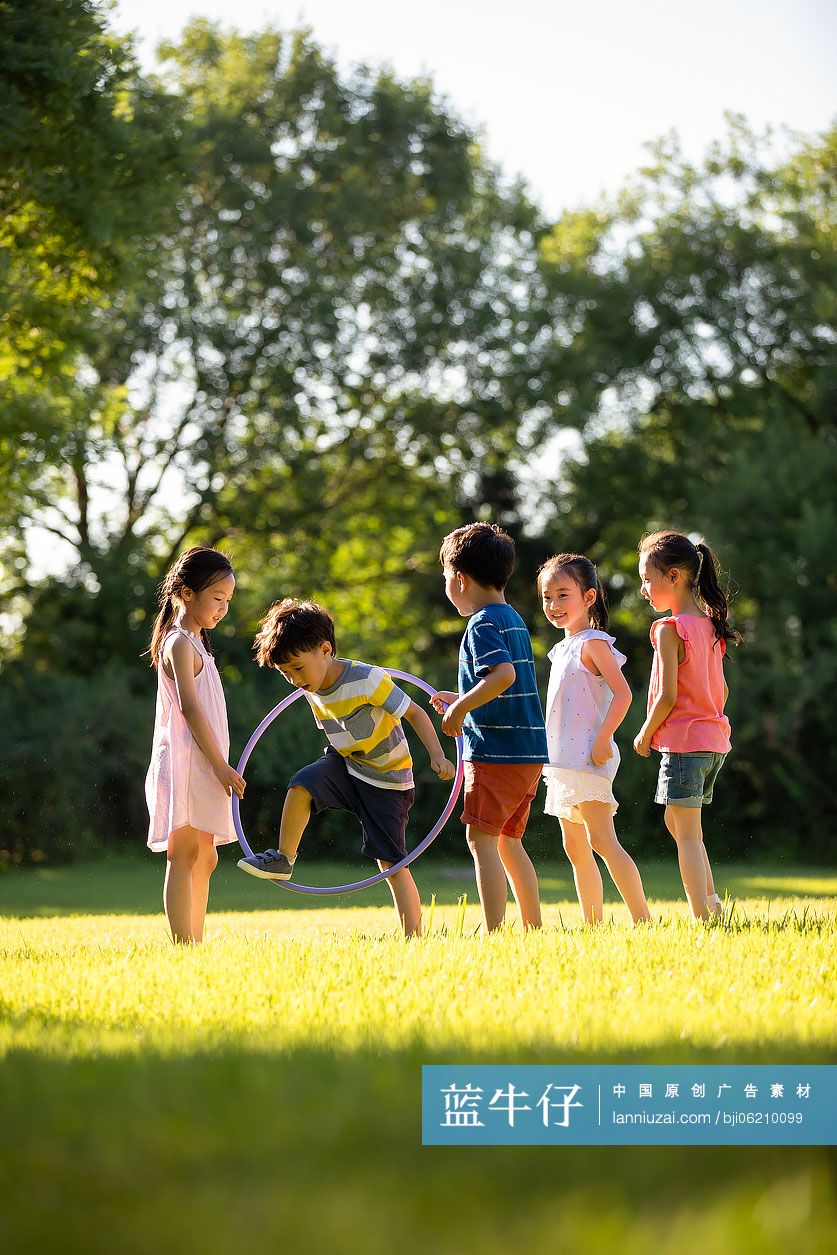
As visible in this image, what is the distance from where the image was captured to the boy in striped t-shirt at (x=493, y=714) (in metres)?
6.06

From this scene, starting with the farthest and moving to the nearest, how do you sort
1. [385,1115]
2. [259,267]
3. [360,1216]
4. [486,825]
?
[259,267] < [486,825] < [385,1115] < [360,1216]

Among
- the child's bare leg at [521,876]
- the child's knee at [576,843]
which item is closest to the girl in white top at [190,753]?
the child's bare leg at [521,876]

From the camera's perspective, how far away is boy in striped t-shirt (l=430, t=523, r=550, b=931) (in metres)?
6.06

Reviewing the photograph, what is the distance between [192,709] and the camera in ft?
20.2

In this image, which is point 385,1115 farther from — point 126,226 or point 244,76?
point 244,76

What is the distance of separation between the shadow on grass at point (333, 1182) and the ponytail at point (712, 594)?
13.3 ft

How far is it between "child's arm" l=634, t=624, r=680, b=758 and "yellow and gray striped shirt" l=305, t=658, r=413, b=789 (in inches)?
47.6

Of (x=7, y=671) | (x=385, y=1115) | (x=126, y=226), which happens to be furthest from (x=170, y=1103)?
(x=7, y=671)

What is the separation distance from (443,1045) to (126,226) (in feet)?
41.8

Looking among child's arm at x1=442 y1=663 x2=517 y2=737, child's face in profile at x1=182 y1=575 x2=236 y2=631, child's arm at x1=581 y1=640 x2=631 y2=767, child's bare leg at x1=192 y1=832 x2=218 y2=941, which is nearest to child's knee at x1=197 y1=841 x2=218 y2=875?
child's bare leg at x1=192 y1=832 x2=218 y2=941

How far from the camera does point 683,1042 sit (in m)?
3.38

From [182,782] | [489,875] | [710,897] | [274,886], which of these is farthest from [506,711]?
[274,886]

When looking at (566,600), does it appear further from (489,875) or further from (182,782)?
(182,782)

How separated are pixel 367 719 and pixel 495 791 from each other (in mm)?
738
